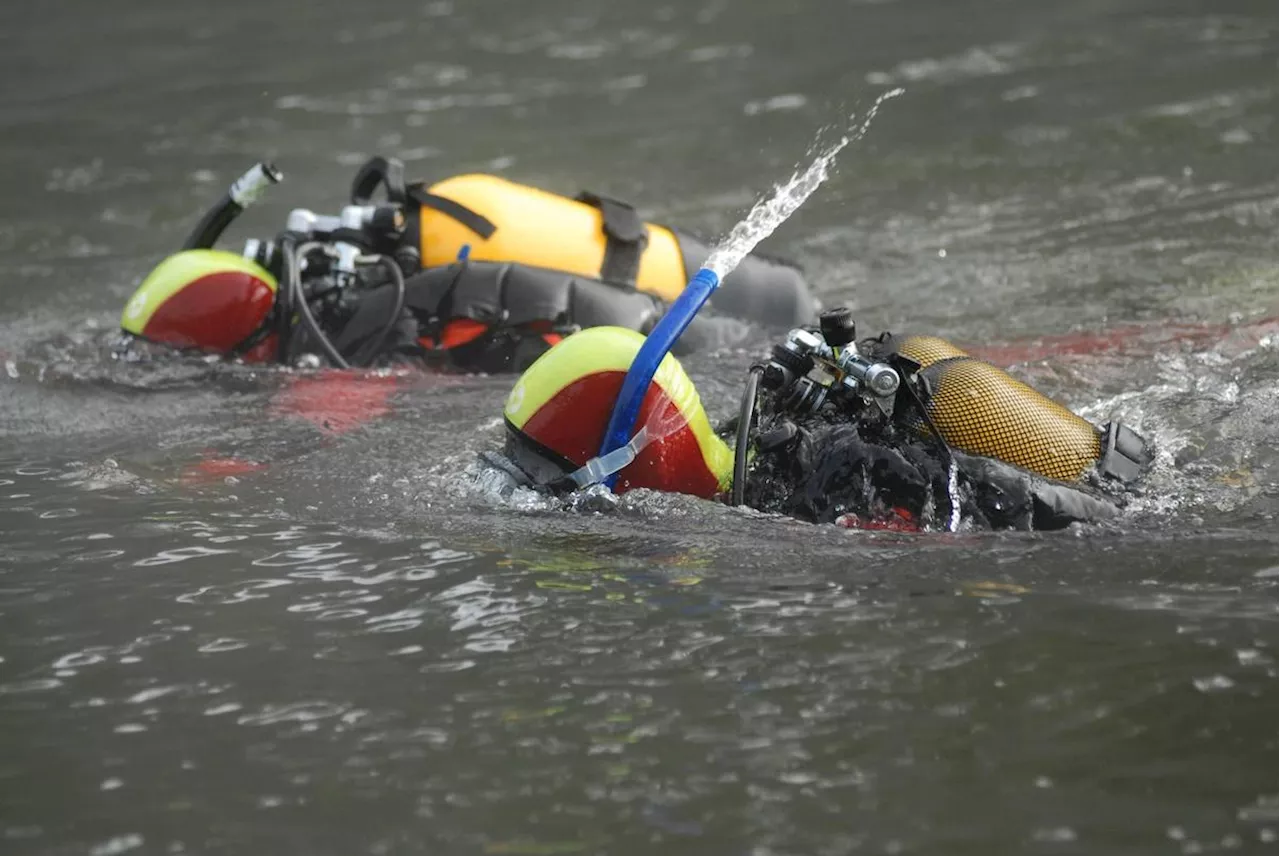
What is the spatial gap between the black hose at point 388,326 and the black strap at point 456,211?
1.15 ft

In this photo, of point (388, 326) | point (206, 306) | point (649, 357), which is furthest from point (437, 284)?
point (649, 357)

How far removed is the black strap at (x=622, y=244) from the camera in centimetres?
705

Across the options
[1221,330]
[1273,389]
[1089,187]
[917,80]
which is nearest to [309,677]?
[1273,389]

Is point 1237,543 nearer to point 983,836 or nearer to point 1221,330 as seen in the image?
point 983,836

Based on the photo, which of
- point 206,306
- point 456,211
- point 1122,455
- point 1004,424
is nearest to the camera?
point 1004,424

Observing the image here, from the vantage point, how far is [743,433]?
14.1ft

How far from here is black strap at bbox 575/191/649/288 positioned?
7055 mm

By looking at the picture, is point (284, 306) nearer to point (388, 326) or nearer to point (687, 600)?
point (388, 326)

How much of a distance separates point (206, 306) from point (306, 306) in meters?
0.52

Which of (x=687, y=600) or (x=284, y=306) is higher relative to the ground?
(x=284, y=306)

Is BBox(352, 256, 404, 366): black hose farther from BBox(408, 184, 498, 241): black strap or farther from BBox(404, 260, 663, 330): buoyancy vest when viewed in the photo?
BBox(408, 184, 498, 241): black strap

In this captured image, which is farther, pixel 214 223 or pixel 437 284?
pixel 214 223

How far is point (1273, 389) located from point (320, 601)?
127 inches

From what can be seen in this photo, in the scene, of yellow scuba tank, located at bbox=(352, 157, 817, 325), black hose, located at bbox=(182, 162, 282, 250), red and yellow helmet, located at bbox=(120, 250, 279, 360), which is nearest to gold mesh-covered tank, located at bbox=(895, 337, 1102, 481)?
yellow scuba tank, located at bbox=(352, 157, 817, 325)
